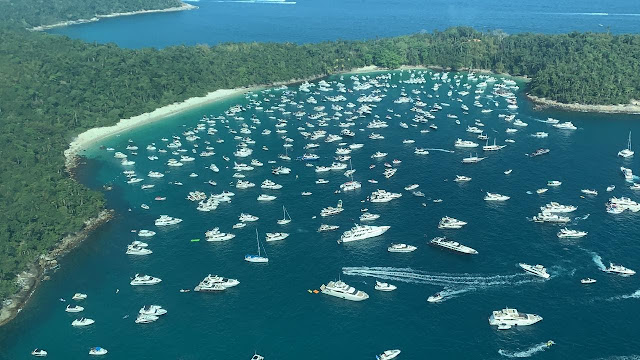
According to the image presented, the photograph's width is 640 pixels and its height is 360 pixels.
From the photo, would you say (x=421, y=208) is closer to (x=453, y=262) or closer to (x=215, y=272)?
(x=453, y=262)

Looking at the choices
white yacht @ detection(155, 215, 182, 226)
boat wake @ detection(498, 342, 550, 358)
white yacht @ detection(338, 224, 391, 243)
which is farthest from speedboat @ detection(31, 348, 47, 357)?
boat wake @ detection(498, 342, 550, 358)

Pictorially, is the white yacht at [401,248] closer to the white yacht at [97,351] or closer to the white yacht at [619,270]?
the white yacht at [619,270]

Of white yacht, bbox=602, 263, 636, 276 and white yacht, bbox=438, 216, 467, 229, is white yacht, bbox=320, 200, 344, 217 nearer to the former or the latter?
white yacht, bbox=438, 216, 467, 229

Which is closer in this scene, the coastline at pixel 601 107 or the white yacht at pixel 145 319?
the white yacht at pixel 145 319

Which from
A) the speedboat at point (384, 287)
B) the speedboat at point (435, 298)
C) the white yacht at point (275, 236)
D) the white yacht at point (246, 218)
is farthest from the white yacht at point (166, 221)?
the speedboat at point (435, 298)

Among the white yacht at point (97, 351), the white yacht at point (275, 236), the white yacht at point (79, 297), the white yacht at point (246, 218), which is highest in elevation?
the white yacht at point (246, 218)

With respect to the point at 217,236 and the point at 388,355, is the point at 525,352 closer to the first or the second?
the point at 388,355

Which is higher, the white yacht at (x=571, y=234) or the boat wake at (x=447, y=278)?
the white yacht at (x=571, y=234)

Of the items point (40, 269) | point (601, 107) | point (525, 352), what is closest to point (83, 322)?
point (40, 269)
